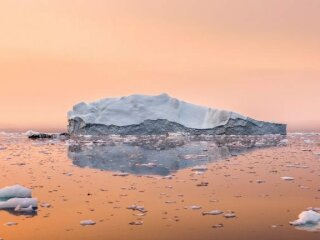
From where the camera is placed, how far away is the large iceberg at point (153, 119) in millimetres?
41844

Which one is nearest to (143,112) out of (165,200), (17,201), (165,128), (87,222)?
(165,128)

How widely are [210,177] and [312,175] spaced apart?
9.50ft

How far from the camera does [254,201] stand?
8734 mm

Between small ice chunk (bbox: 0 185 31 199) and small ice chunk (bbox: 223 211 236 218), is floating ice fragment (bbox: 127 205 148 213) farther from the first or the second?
small ice chunk (bbox: 0 185 31 199)

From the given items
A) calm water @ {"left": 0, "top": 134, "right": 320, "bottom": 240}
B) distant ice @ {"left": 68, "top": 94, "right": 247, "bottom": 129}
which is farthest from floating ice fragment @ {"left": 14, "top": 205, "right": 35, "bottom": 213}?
distant ice @ {"left": 68, "top": 94, "right": 247, "bottom": 129}

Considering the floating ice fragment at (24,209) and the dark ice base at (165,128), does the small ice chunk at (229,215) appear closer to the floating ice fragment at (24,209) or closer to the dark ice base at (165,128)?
the floating ice fragment at (24,209)

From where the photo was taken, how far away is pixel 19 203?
26.6ft

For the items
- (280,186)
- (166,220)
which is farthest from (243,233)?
(280,186)

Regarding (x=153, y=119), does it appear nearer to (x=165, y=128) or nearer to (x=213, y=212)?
(x=165, y=128)

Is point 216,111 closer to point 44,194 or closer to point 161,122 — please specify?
point 161,122

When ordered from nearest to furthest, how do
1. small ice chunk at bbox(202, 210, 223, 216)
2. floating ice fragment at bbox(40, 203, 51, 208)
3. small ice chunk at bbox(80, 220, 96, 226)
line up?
small ice chunk at bbox(80, 220, 96, 226)
small ice chunk at bbox(202, 210, 223, 216)
floating ice fragment at bbox(40, 203, 51, 208)

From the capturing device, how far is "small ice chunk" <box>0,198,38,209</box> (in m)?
7.98

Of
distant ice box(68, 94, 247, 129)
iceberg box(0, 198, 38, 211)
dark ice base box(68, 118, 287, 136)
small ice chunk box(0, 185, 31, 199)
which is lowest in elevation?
iceberg box(0, 198, 38, 211)

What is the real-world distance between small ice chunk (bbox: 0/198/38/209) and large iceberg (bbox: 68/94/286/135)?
3286 cm
